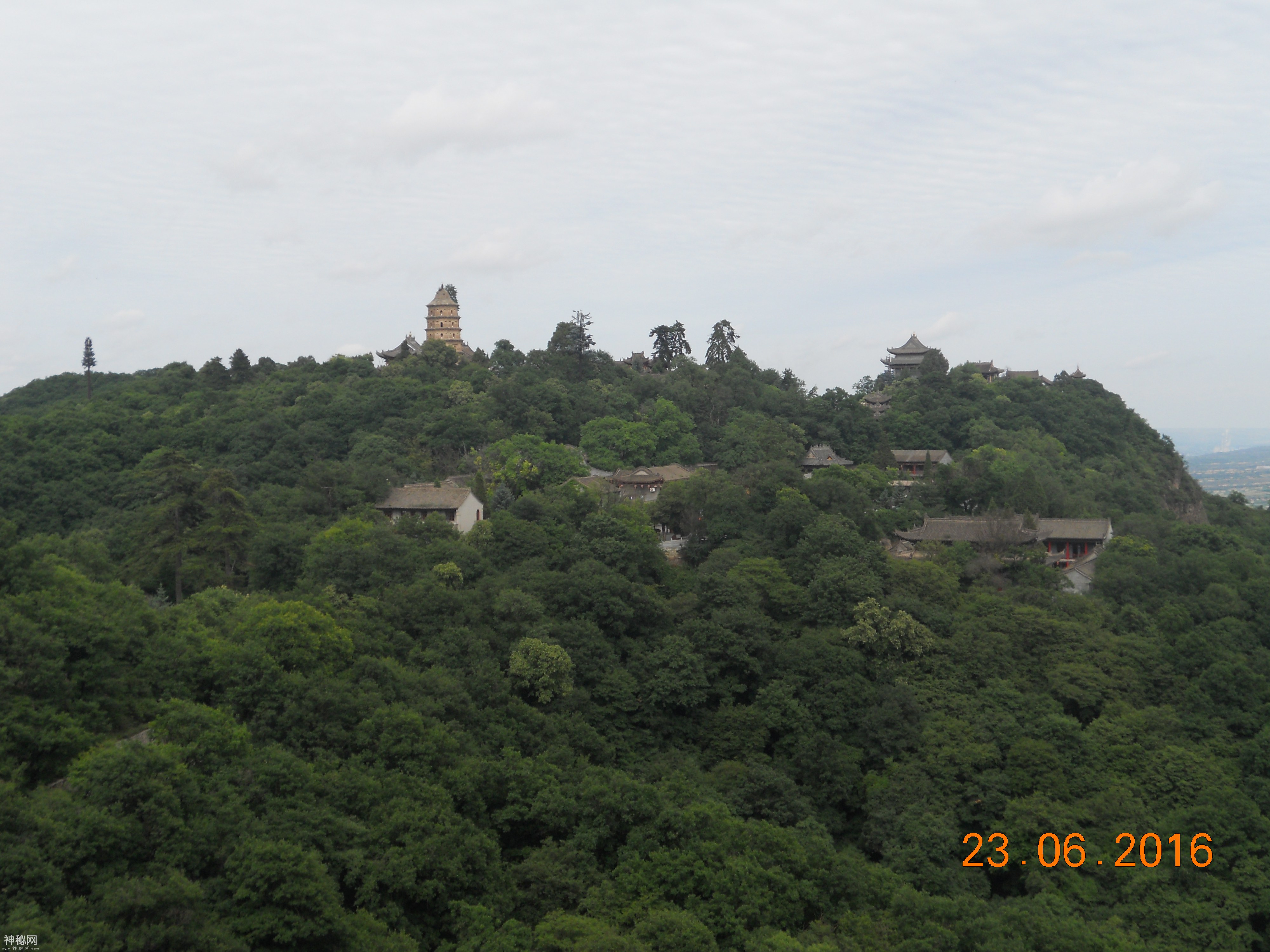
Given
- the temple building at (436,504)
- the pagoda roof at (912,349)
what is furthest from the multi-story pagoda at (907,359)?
the temple building at (436,504)

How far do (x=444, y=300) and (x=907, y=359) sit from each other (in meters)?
25.9

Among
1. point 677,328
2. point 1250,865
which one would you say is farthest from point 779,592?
point 677,328

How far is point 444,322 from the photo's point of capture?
47.8 metres

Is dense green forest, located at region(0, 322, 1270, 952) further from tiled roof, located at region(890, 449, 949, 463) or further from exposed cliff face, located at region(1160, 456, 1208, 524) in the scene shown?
exposed cliff face, located at region(1160, 456, 1208, 524)

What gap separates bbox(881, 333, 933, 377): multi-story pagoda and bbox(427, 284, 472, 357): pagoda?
931 inches

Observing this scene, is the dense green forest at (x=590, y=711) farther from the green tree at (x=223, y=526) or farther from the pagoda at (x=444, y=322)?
the pagoda at (x=444, y=322)

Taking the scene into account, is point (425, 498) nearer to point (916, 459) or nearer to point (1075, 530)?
point (1075, 530)

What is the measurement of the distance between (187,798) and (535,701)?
7699 mm

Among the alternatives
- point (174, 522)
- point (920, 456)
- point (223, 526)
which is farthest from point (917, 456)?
point (174, 522)

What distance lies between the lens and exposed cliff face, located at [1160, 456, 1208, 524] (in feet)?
125

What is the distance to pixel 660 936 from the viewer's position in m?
12.4

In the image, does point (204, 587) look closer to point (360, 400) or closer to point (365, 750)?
point (365, 750)
